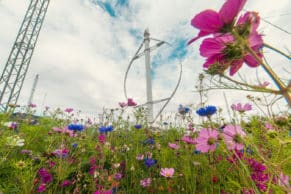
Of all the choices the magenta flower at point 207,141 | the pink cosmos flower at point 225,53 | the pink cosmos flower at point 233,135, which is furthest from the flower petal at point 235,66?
the magenta flower at point 207,141

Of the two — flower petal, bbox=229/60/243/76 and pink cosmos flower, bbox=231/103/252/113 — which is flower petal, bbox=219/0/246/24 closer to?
flower petal, bbox=229/60/243/76

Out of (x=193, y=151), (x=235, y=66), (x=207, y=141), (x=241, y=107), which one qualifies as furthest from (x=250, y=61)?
(x=193, y=151)

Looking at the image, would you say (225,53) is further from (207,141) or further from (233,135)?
(207,141)

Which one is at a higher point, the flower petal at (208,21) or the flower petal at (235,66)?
the flower petal at (208,21)

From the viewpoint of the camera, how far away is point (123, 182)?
5.01 ft

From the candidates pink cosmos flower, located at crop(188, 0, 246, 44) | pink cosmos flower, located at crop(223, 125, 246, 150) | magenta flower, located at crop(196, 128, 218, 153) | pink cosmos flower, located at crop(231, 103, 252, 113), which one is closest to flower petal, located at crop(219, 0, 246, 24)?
pink cosmos flower, located at crop(188, 0, 246, 44)

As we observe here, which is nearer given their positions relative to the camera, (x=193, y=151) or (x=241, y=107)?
(x=241, y=107)

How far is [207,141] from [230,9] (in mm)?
588

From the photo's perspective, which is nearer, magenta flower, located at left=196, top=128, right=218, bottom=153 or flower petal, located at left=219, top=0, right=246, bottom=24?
flower petal, located at left=219, top=0, right=246, bottom=24

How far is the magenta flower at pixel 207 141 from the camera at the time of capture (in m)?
0.77

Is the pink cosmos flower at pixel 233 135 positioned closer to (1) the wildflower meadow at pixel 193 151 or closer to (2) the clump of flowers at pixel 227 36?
(1) the wildflower meadow at pixel 193 151

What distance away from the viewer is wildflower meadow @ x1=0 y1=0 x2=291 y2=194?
33 centimetres

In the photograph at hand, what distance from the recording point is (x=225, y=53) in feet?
1.15

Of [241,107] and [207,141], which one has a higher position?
[241,107]
